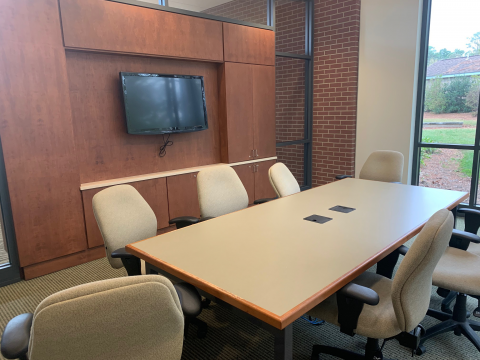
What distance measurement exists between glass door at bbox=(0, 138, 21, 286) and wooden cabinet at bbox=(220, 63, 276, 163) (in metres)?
2.48

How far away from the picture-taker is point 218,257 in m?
1.77

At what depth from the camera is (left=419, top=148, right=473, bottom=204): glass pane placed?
15.6 ft

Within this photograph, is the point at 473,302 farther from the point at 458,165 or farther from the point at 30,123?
the point at 30,123

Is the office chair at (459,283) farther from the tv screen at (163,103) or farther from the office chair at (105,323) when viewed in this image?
the tv screen at (163,103)

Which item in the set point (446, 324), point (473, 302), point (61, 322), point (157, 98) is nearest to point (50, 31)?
point (157, 98)


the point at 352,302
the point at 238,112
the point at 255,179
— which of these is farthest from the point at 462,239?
the point at 238,112

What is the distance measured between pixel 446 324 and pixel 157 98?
10.8 ft

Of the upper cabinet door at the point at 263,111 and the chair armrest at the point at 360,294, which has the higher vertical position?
the upper cabinet door at the point at 263,111

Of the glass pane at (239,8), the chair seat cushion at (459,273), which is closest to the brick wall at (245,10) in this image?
the glass pane at (239,8)

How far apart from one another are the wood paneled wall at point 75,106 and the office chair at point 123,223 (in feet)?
3.99

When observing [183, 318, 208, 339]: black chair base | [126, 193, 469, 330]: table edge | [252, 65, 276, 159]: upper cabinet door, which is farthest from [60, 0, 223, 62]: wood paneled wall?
[183, 318, 208, 339]: black chair base

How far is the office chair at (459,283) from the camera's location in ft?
6.53

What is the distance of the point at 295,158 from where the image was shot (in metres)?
6.13

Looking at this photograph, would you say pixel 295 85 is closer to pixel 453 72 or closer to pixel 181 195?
pixel 453 72
